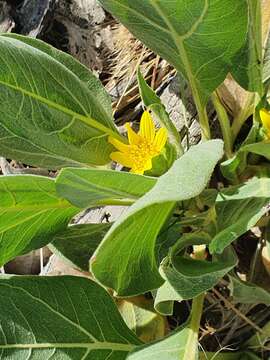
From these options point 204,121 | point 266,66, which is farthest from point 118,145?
point 266,66

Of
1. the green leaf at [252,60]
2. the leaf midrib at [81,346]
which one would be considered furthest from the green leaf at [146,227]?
the green leaf at [252,60]

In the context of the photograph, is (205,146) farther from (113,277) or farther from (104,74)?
(104,74)

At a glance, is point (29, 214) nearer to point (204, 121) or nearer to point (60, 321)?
point (60, 321)

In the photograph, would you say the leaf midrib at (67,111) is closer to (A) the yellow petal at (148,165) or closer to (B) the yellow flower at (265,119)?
(A) the yellow petal at (148,165)

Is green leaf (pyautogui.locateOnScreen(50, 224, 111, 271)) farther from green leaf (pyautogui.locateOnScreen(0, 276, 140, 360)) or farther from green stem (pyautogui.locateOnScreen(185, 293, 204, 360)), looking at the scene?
green stem (pyautogui.locateOnScreen(185, 293, 204, 360))

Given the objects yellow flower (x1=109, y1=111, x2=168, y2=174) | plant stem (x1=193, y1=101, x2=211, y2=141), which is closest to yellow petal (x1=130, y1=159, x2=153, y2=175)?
yellow flower (x1=109, y1=111, x2=168, y2=174)

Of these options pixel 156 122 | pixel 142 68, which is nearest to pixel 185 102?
pixel 156 122
